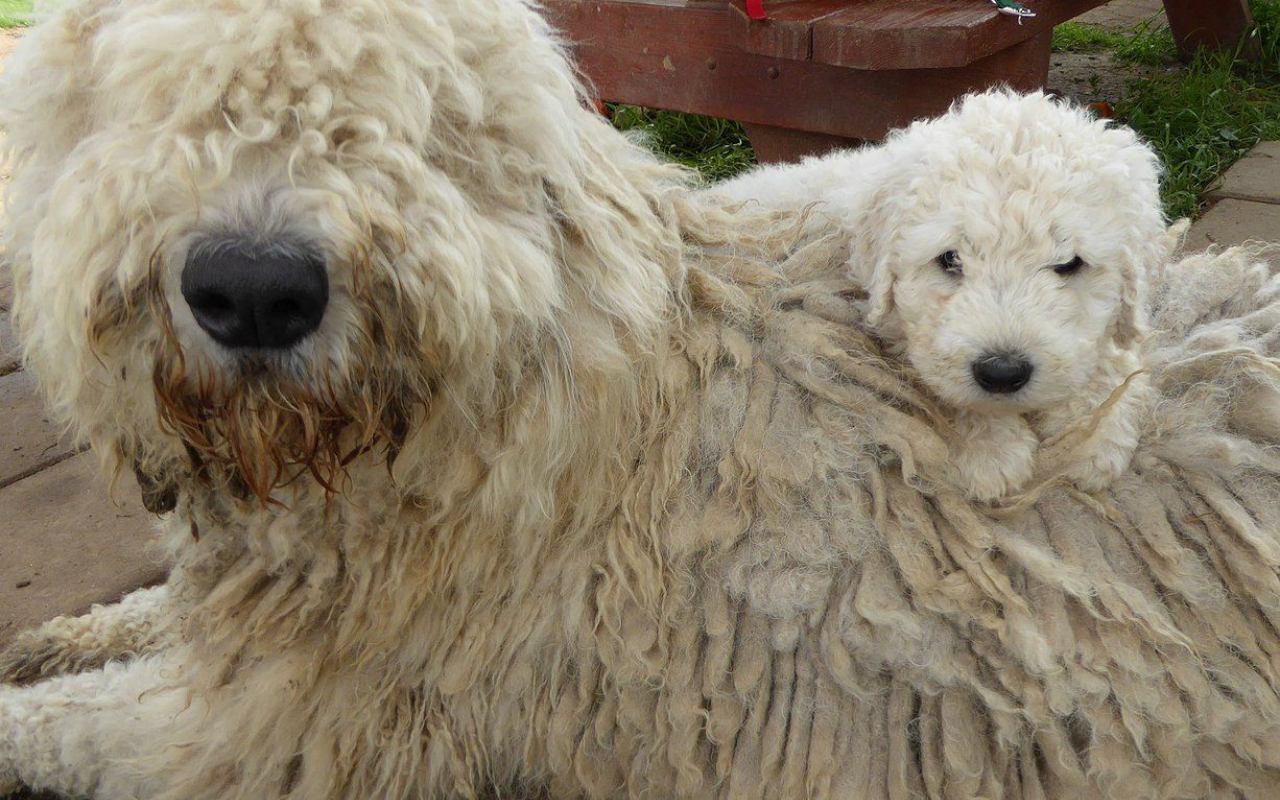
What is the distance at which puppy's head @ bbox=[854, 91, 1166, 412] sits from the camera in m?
1.78

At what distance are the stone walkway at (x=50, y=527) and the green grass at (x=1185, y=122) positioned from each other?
2983mm

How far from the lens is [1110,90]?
6.65m

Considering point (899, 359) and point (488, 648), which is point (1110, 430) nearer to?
point (899, 359)

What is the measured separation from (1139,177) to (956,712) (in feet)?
3.00

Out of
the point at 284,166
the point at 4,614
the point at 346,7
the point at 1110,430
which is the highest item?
the point at 346,7

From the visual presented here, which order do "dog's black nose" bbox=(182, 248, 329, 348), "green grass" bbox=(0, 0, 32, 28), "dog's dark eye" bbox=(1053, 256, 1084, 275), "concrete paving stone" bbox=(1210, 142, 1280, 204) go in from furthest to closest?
"green grass" bbox=(0, 0, 32, 28) < "concrete paving stone" bbox=(1210, 142, 1280, 204) < "dog's dark eye" bbox=(1053, 256, 1084, 275) < "dog's black nose" bbox=(182, 248, 329, 348)

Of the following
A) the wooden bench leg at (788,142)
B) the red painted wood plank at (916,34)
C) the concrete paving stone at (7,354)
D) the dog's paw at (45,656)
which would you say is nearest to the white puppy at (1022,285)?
the red painted wood plank at (916,34)

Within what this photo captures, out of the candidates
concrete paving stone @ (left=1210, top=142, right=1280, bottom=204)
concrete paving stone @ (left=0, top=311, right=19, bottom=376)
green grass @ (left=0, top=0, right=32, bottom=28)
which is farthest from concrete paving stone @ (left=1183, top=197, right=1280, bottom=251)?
green grass @ (left=0, top=0, right=32, bottom=28)

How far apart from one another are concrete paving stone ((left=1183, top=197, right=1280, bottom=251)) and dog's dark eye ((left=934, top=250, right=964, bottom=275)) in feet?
9.20

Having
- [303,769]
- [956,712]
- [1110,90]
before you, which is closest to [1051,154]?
[956,712]

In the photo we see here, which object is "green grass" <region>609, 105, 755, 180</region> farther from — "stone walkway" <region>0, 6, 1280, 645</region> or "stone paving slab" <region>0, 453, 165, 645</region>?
"stone paving slab" <region>0, 453, 165, 645</region>

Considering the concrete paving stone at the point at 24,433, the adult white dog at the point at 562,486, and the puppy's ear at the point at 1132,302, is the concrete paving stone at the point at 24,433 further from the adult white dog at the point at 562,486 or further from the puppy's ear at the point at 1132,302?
the puppy's ear at the point at 1132,302

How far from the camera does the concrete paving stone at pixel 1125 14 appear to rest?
8.49 metres

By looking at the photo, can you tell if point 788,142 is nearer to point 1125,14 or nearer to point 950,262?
point 950,262
